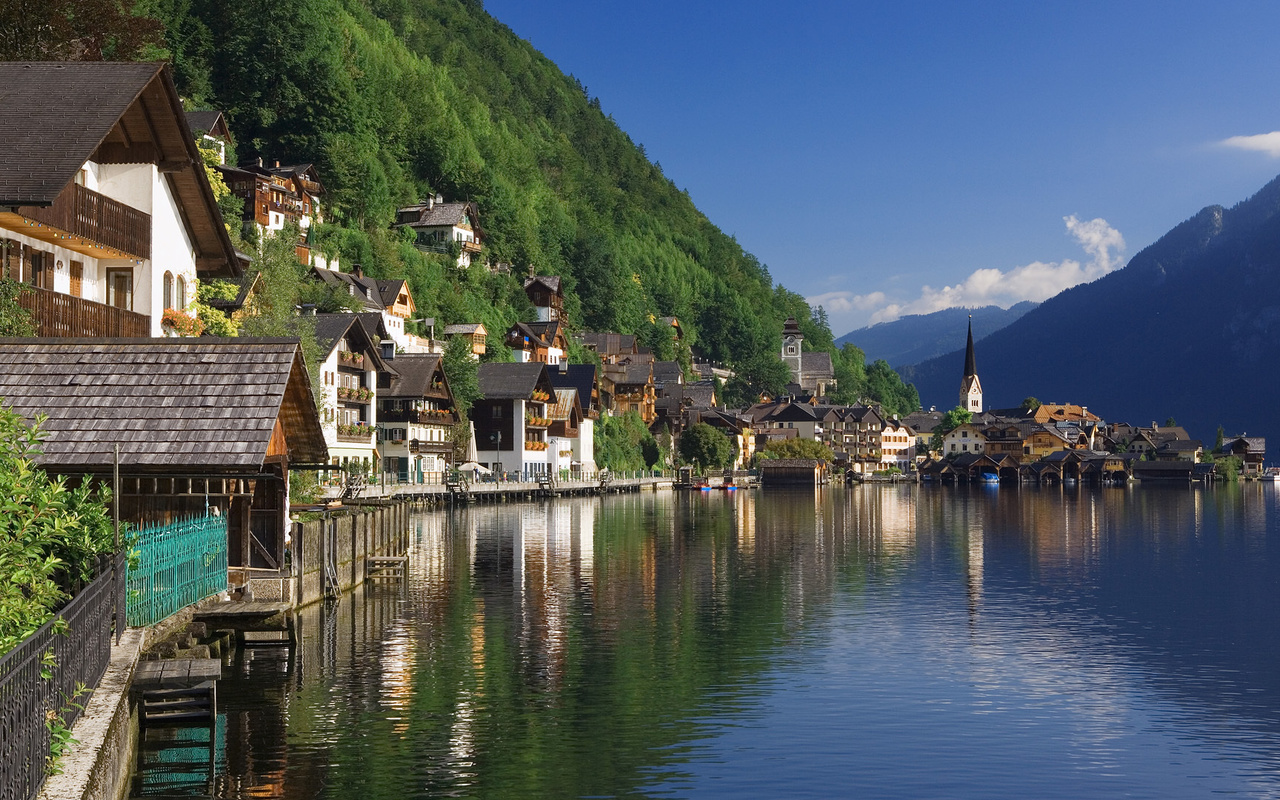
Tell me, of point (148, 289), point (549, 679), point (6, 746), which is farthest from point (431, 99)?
point (6, 746)

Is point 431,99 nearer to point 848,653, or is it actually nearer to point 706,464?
point 706,464

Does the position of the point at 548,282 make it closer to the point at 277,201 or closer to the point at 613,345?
the point at 613,345

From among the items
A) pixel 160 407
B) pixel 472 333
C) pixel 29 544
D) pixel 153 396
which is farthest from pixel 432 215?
pixel 29 544

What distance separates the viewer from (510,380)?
12712 cm

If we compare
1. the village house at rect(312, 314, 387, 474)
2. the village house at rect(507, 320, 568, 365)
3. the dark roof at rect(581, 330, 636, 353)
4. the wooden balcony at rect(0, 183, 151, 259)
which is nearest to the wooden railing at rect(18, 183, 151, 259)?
the wooden balcony at rect(0, 183, 151, 259)

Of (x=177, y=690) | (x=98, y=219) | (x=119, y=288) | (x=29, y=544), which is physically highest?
(x=98, y=219)

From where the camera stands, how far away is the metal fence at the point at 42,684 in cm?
1201

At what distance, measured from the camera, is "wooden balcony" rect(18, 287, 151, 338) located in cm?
3488

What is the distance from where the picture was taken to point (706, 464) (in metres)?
184

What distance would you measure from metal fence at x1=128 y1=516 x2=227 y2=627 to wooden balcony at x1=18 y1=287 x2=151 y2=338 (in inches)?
341

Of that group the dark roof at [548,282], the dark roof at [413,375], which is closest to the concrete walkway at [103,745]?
the dark roof at [413,375]

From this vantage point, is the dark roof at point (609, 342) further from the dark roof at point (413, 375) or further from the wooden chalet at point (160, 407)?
the wooden chalet at point (160, 407)

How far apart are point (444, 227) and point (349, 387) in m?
67.3

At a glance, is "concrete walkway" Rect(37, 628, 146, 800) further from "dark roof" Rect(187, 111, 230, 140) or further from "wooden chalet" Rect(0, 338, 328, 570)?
"dark roof" Rect(187, 111, 230, 140)
